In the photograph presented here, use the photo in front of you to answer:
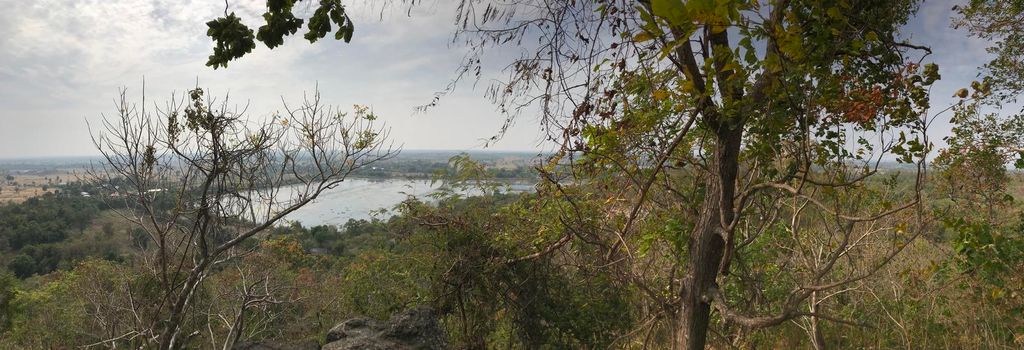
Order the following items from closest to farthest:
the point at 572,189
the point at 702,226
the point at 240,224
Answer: the point at 702,226
the point at 572,189
the point at 240,224

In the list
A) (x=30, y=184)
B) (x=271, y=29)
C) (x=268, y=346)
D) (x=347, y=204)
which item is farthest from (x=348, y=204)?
(x=30, y=184)

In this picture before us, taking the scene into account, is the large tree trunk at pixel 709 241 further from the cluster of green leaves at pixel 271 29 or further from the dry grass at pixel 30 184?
the dry grass at pixel 30 184

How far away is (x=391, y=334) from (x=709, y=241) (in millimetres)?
2273

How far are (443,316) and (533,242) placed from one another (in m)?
1.10

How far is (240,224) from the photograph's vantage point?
22.3 ft

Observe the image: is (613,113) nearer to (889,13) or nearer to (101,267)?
(889,13)

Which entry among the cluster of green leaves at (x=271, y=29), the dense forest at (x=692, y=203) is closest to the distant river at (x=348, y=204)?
the dense forest at (x=692, y=203)

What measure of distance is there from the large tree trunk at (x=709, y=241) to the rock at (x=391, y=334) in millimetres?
1973

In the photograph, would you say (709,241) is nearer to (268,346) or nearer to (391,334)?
(391,334)

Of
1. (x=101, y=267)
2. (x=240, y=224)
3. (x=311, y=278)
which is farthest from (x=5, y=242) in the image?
(x=240, y=224)

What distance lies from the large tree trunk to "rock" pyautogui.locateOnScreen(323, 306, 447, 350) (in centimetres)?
197

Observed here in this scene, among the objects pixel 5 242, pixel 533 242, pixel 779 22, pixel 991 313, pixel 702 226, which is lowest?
pixel 5 242

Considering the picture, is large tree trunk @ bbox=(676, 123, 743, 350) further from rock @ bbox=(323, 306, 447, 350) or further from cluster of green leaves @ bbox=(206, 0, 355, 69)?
rock @ bbox=(323, 306, 447, 350)

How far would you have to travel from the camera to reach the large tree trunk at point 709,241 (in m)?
1.77
